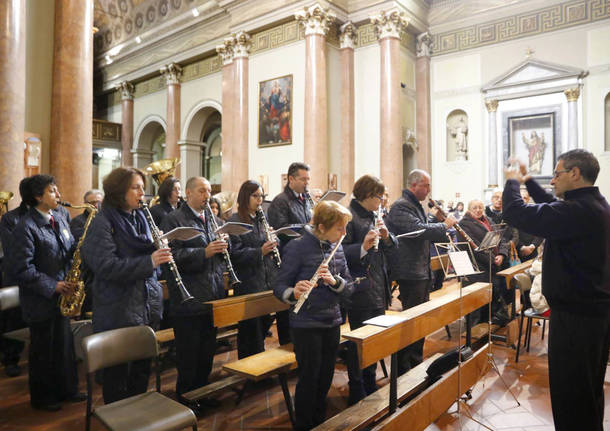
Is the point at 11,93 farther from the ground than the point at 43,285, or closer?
farther from the ground

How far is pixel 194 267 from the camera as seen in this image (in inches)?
Result: 139

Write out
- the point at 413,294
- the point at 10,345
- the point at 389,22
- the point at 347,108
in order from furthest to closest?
the point at 347,108 → the point at 389,22 → the point at 10,345 → the point at 413,294

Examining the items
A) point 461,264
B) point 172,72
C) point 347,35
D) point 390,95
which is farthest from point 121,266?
point 172,72

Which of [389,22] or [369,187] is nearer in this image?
[369,187]

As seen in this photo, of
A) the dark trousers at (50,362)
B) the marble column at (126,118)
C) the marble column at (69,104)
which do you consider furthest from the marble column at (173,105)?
the dark trousers at (50,362)

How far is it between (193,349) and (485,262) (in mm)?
3679

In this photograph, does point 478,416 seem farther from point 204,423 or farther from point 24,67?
point 24,67

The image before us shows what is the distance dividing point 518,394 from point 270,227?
2.60 metres

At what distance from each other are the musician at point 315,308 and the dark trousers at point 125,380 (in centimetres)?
101

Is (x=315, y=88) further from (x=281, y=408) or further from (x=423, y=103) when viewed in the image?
(x=281, y=408)

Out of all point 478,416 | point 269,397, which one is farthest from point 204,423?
point 478,416

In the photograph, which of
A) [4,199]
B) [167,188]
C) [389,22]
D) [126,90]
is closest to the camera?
[167,188]

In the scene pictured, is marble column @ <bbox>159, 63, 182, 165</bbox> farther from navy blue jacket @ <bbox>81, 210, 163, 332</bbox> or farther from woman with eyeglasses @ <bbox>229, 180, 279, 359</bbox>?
navy blue jacket @ <bbox>81, 210, 163, 332</bbox>

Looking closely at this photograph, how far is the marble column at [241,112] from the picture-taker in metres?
13.8
